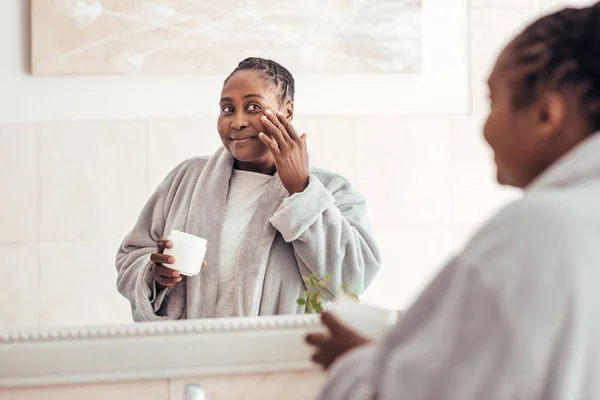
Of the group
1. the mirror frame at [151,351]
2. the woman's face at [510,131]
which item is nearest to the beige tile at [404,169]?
the mirror frame at [151,351]

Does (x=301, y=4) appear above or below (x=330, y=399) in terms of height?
above

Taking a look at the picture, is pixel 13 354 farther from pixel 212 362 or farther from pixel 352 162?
pixel 352 162

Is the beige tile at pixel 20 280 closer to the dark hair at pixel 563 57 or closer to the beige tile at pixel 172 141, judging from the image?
the beige tile at pixel 172 141

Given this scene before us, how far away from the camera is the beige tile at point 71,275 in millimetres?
1729

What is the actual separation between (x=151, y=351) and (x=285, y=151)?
31 cm

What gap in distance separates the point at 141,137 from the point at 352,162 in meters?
0.48

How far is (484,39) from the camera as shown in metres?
2.00

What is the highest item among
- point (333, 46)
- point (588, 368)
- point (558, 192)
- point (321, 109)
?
point (333, 46)

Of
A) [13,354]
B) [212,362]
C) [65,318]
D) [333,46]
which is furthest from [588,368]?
[333,46]

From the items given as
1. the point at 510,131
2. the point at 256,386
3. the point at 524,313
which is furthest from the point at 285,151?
the point at 524,313

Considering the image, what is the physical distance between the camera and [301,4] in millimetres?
1935

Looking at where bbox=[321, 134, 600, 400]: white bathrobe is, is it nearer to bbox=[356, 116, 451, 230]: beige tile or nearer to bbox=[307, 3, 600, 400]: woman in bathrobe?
bbox=[307, 3, 600, 400]: woman in bathrobe

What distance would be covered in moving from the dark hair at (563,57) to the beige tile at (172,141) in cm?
135

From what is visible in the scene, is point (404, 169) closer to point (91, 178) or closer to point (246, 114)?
point (91, 178)
